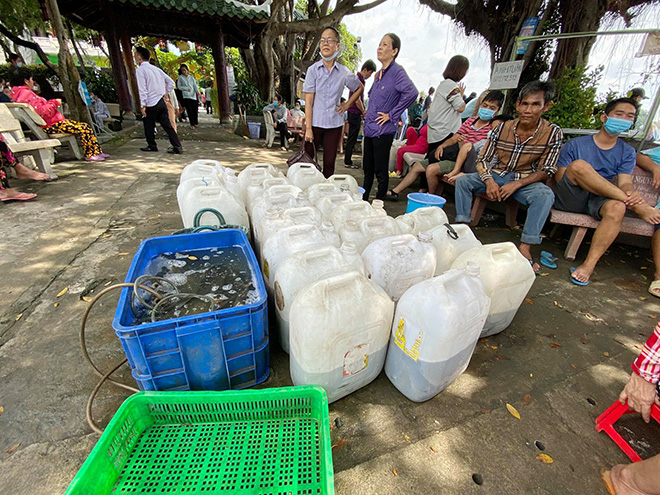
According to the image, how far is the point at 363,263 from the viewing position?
1791 millimetres

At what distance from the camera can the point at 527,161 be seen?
323 centimetres

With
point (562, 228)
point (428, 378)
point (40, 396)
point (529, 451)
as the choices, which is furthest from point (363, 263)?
point (562, 228)

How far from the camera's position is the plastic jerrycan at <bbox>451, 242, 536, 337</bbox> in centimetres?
182

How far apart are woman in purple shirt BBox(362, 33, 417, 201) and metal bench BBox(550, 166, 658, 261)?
2.10m

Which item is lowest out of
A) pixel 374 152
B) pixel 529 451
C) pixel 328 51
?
pixel 529 451

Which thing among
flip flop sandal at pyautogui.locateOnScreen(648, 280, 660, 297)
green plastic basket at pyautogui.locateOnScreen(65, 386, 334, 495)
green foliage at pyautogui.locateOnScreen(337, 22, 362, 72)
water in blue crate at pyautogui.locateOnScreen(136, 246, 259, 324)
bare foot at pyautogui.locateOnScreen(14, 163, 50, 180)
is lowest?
flip flop sandal at pyautogui.locateOnScreen(648, 280, 660, 297)

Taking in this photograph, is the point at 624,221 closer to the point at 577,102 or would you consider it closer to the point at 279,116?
the point at 577,102

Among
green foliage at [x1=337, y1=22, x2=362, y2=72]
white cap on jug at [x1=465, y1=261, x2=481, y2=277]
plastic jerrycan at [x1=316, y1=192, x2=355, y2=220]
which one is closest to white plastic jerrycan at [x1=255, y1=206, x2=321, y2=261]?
plastic jerrycan at [x1=316, y1=192, x2=355, y2=220]

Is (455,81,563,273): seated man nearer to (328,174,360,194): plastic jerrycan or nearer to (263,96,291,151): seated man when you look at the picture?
(328,174,360,194): plastic jerrycan

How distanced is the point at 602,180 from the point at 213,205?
3622 millimetres

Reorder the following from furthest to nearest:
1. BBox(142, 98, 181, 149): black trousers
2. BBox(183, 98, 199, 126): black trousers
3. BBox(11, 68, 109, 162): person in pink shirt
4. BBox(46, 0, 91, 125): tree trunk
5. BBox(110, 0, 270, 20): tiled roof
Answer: BBox(183, 98, 199, 126): black trousers
BBox(110, 0, 270, 20): tiled roof
BBox(142, 98, 181, 149): black trousers
BBox(46, 0, 91, 125): tree trunk
BBox(11, 68, 109, 162): person in pink shirt

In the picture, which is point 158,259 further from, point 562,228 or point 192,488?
point 562,228

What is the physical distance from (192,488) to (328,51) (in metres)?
4.05

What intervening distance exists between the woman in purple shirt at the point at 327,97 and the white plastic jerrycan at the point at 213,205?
210 cm
